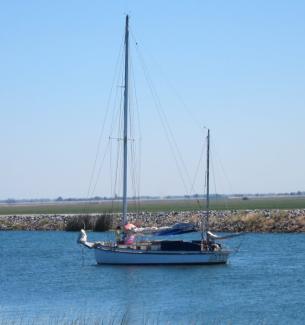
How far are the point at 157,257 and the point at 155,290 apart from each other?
8.43m

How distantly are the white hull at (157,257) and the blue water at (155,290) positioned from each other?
0.44 metres

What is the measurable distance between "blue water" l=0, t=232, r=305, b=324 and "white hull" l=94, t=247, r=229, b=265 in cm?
44

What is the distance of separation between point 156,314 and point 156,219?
61.3 m

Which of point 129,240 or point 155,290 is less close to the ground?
point 129,240

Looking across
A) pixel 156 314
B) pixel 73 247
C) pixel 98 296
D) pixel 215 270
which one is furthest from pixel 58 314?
pixel 73 247

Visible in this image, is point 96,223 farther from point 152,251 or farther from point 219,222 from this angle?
point 152,251

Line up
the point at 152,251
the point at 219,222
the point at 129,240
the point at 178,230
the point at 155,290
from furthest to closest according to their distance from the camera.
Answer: the point at 219,222
the point at 178,230
the point at 129,240
the point at 152,251
the point at 155,290

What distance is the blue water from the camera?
33.8 meters

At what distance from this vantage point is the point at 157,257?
50125 mm

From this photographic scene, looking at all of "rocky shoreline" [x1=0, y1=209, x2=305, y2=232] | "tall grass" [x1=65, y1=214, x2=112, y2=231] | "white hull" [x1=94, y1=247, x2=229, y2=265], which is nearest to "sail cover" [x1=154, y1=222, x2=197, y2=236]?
"white hull" [x1=94, y1=247, x2=229, y2=265]

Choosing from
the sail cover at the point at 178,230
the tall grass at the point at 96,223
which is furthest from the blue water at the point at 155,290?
the tall grass at the point at 96,223

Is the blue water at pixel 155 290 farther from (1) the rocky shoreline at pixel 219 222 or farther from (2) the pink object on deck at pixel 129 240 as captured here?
(1) the rocky shoreline at pixel 219 222

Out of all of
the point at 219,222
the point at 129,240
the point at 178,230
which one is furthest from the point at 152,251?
the point at 219,222

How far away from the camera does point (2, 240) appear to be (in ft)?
Answer: 268
